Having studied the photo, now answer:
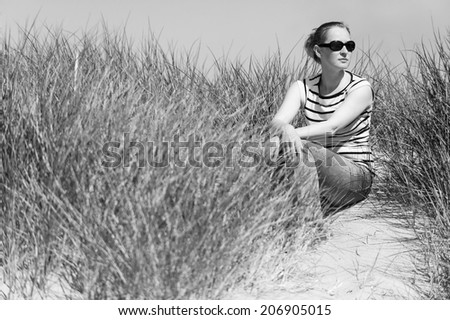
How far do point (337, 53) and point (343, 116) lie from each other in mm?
388

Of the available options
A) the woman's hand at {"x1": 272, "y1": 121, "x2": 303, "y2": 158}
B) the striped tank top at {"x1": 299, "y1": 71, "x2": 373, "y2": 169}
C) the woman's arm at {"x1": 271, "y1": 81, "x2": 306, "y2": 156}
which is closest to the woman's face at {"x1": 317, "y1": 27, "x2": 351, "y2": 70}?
the striped tank top at {"x1": 299, "y1": 71, "x2": 373, "y2": 169}

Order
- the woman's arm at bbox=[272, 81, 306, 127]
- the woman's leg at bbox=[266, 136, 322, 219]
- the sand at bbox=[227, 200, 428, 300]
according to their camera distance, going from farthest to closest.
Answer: the woman's arm at bbox=[272, 81, 306, 127], the woman's leg at bbox=[266, 136, 322, 219], the sand at bbox=[227, 200, 428, 300]

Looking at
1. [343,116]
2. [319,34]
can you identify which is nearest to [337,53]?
[319,34]

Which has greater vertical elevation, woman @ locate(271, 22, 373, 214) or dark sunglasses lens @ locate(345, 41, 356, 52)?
dark sunglasses lens @ locate(345, 41, 356, 52)

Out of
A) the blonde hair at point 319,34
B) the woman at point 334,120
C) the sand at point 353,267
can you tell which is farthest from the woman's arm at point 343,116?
the sand at point 353,267

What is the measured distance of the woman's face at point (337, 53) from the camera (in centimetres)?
388

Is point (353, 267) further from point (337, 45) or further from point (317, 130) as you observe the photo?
point (337, 45)

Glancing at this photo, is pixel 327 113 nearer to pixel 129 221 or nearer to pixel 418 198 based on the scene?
pixel 418 198

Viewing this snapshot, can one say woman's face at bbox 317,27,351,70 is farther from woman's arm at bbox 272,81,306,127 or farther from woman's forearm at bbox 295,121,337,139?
woman's forearm at bbox 295,121,337,139

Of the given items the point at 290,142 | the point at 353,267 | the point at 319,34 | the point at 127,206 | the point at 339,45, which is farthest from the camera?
the point at 319,34

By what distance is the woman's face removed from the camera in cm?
388

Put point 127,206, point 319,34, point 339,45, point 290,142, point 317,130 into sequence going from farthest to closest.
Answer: point 319,34
point 339,45
point 317,130
point 290,142
point 127,206

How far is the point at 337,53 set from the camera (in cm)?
388

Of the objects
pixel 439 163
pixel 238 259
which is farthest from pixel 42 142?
pixel 439 163
